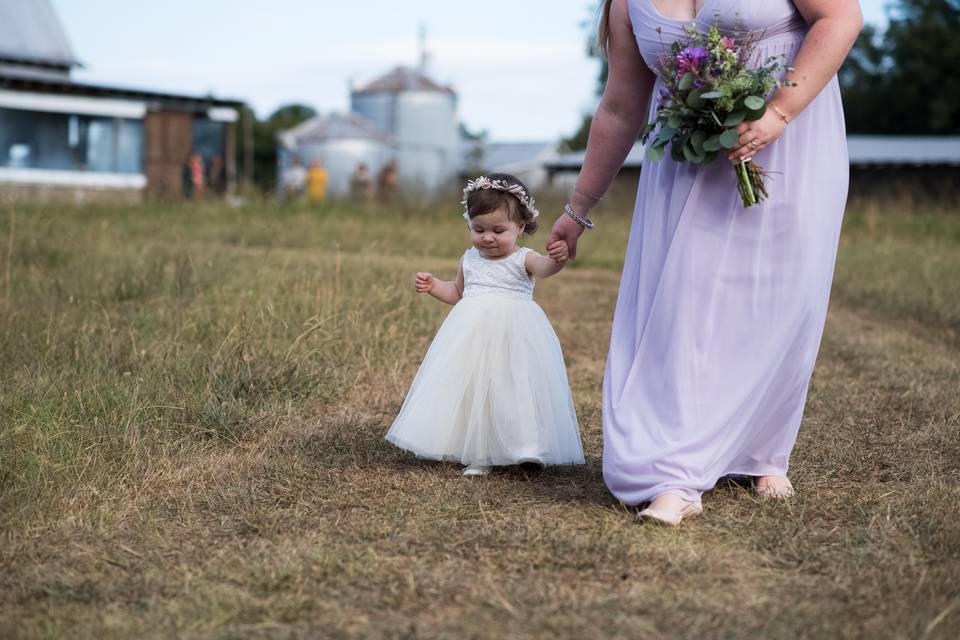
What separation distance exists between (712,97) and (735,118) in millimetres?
99

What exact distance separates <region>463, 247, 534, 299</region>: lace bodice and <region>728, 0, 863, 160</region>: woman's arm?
969 mm

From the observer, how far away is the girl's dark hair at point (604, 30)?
140 inches

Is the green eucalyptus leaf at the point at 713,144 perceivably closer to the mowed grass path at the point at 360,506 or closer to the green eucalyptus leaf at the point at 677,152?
the green eucalyptus leaf at the point at 677,152

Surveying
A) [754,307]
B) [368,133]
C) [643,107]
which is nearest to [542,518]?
[754,307]

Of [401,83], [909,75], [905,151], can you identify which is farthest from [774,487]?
[909,75]

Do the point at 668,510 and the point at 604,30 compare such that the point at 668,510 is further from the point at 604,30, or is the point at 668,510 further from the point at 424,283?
the point at 604,30

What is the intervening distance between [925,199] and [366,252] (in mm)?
18434

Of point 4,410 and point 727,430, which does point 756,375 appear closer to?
point 727,430

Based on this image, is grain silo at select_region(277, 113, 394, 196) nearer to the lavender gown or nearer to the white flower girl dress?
the white flower girl dress

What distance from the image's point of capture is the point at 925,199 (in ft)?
81.8

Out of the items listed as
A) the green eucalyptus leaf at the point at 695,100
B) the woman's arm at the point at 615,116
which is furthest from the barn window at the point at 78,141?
the green eucalyptus leaf at the point at 695,100

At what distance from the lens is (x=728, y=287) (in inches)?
130

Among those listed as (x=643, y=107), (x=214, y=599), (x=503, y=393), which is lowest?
(x=214, y=599)

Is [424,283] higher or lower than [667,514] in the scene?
higher
